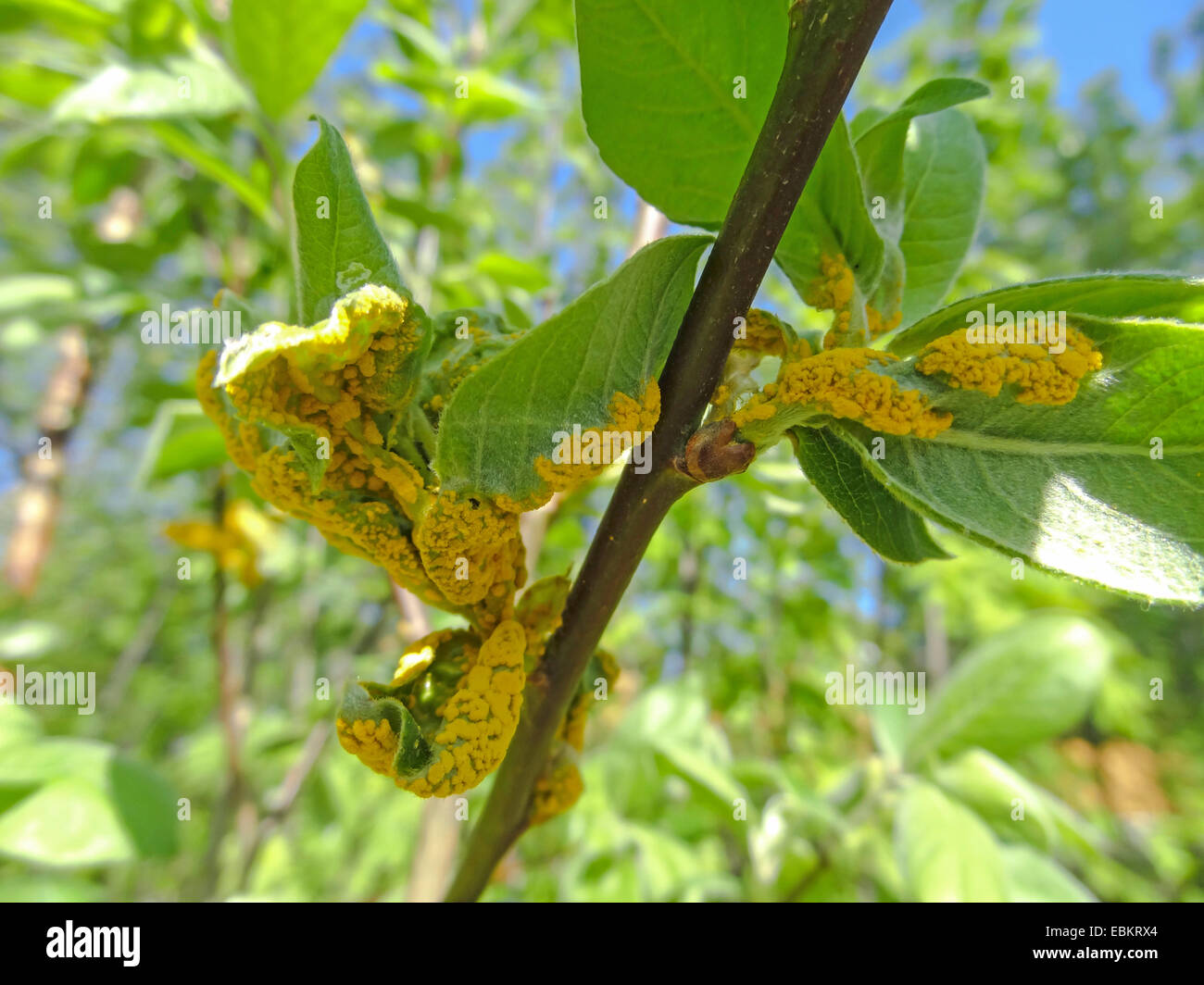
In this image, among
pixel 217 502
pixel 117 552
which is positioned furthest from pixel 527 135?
pixel 117 552

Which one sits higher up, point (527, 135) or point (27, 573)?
point (527, 135)

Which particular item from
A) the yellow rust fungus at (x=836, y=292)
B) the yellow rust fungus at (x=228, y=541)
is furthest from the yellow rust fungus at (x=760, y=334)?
the yellow rust fungus at (x=228, y=541)

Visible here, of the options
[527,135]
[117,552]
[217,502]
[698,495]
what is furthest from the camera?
[117,552]

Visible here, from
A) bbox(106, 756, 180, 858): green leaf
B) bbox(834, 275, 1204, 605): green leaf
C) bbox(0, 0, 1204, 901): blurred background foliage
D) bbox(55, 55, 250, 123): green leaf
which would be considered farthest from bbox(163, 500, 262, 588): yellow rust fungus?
bbox(834, 275, 1204, 605): green leaf

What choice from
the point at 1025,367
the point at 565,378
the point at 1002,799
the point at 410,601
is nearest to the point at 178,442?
the point at 410,601

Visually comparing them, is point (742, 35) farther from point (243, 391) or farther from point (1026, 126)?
point (1026, 126)
